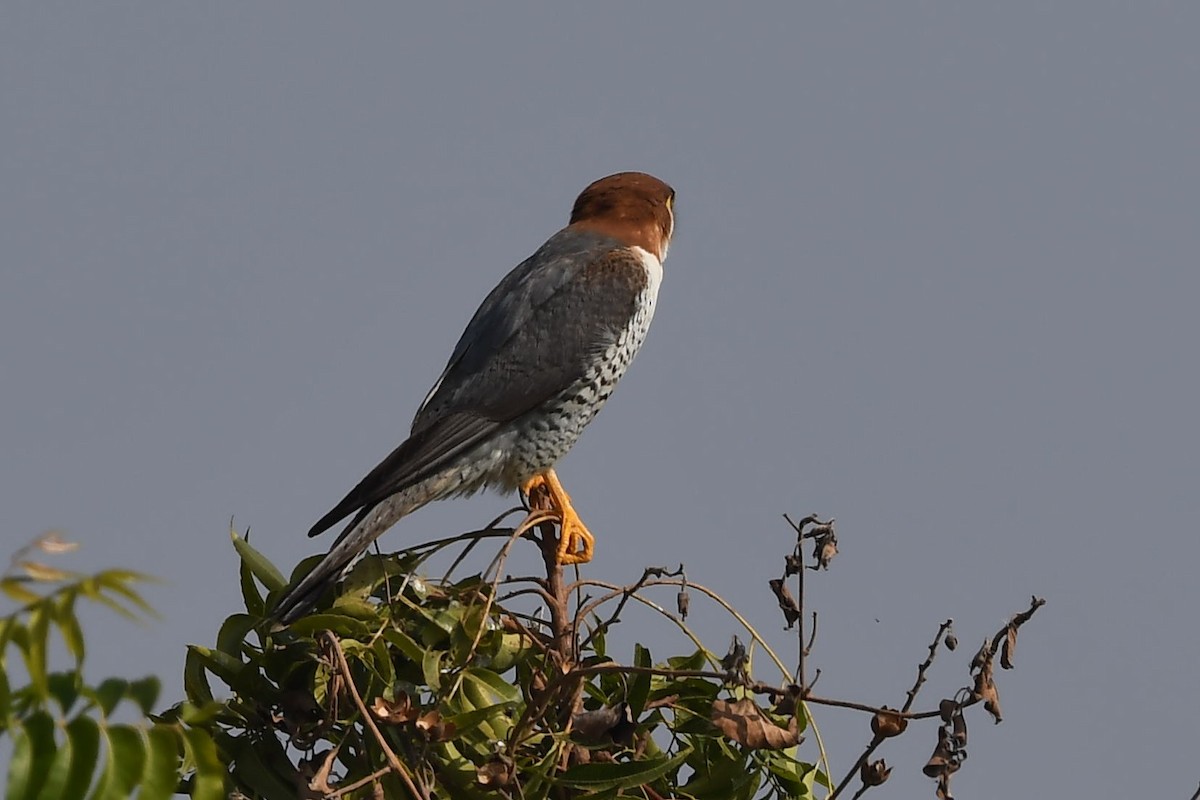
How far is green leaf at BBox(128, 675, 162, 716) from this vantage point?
6.98 feet

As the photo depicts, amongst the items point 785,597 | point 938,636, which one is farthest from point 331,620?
point 938,636

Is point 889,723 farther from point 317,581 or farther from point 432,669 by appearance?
point 317,581

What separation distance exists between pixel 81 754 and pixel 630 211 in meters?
4.74

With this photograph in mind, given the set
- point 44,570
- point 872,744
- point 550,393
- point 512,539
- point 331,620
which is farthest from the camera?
point 550,393

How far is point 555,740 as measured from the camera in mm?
3447

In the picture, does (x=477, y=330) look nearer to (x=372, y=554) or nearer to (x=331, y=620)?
(x=372, y=554)

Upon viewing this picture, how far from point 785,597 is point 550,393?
7.93 feet

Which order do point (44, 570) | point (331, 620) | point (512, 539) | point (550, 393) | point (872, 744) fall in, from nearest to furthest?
1. point (44, 570)
2. point (872, 744)
3. point (331, 620)
4. point (512, 539)
5. point (550, 393)

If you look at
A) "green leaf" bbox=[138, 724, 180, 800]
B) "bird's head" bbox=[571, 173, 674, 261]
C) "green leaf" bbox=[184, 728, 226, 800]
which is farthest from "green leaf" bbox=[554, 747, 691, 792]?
"bird's head" bbox=[571, 173, 674, 261]

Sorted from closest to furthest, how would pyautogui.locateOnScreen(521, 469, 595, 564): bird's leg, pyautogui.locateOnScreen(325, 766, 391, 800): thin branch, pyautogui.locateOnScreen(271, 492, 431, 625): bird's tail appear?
pyautogui.locateOnScreen(325, 766, 391, 800): thin branch < pyautogui.locateOnScreen(271, 492, 431, 625): bird's tail < pyautogui.locateOnScreen(521, 469, 595, 564): bird's leg

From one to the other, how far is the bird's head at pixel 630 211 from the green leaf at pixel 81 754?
4.53 meters

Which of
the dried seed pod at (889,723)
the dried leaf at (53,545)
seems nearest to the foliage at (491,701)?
the dried seed pod at (889,723)

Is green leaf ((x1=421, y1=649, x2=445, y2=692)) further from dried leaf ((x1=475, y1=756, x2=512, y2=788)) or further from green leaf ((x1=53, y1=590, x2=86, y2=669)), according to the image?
green leaf ((x1=53, y1=590, x2=86, y2=669))

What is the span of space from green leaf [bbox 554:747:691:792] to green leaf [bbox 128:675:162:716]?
138cm
